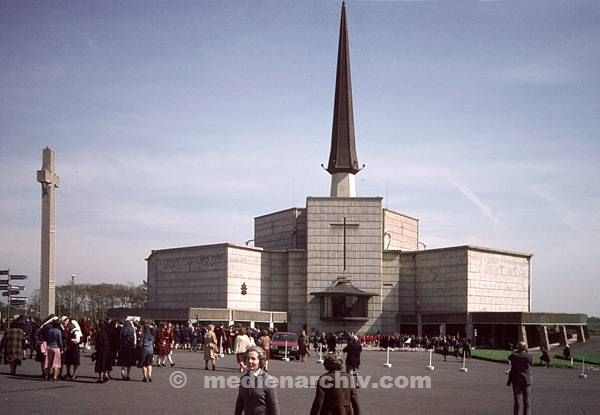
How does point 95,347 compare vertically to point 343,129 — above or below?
below

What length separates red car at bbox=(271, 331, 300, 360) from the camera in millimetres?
36719

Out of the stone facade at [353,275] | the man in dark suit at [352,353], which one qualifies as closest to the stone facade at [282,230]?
the stone facade at [353,275]

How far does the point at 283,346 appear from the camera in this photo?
1443 inches

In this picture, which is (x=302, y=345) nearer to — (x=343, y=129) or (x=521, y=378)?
(x=521, y=378)

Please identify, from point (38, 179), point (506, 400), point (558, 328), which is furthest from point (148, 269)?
point (506, 400)

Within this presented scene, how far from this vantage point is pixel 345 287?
7825cm

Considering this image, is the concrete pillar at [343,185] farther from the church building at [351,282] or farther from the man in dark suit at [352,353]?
the man in dark suit at [352,353]

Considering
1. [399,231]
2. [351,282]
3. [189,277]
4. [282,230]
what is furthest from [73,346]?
[399,231]

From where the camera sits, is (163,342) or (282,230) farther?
(282,230)

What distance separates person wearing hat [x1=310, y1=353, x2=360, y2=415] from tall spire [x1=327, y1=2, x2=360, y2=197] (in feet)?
265

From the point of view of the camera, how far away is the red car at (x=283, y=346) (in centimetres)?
3672

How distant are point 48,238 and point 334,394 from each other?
2497 centimetres

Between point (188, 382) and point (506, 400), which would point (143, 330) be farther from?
point (506, 400)

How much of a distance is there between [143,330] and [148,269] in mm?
73071
